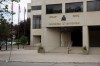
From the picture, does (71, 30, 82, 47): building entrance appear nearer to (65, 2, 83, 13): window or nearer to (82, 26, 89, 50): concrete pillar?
(65, 2, 83, 13): window

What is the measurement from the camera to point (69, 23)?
163 ft

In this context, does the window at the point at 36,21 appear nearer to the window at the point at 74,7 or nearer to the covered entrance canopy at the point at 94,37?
the covered entrance canopy at the point at 94,37

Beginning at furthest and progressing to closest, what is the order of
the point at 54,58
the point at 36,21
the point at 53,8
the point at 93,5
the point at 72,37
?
the point at 36,21, the point at 72,37, the point at 53,8, the point at 93,5, the point at 54,58

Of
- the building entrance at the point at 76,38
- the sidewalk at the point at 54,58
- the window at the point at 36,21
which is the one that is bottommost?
the sidewalk at the point at 54,58

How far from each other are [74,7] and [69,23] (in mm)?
2766

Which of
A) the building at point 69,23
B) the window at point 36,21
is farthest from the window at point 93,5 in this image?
the window at point 36,21

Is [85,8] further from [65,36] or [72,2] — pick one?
[65,36]

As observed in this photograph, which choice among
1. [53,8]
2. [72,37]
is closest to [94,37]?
[72,37]

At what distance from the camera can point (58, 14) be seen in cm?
5053

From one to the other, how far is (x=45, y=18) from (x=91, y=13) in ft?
28.2

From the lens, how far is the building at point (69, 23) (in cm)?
4781

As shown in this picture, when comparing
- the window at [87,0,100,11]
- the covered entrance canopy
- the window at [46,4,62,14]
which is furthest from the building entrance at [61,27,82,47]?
the window at [87,0,100,11]

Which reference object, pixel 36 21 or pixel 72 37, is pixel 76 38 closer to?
pixel 72 37

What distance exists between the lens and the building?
47812mm
